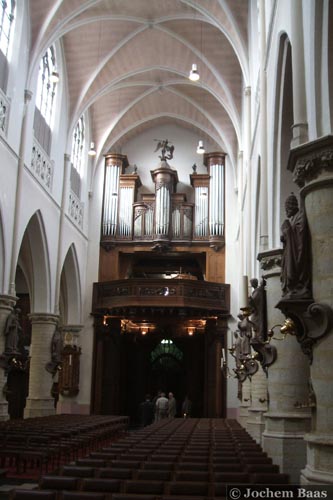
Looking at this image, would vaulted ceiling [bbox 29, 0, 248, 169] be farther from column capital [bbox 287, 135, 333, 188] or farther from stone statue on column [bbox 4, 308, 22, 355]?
column capital [bbox 287, 135, 333, 188]

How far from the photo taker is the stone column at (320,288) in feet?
21.2

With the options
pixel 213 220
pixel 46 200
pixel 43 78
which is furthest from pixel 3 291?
pixel 213 220

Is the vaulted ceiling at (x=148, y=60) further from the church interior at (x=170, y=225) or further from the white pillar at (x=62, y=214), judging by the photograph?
the white pillar at (x=62, y=214)

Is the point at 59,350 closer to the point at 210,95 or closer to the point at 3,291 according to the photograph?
the point at 3,291

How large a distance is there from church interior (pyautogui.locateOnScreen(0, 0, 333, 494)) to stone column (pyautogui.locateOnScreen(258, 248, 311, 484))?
0.03 meters

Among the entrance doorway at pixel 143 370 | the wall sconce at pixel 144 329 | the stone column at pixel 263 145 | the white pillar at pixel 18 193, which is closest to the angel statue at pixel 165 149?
the wall sconce at pixel 144 329

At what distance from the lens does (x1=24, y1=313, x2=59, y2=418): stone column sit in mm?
21766

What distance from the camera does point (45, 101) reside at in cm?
2289

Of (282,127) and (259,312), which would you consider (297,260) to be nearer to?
(259,312)

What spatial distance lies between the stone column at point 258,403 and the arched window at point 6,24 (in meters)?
12.4

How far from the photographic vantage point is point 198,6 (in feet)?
68.1

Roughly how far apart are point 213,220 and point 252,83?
398 inches

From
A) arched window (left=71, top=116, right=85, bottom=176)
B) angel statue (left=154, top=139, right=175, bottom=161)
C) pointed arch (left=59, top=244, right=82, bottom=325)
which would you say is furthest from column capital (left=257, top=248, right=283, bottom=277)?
angel statue (left=154, top=139, right=175, bottom=161)

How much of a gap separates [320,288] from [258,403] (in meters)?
7.87
